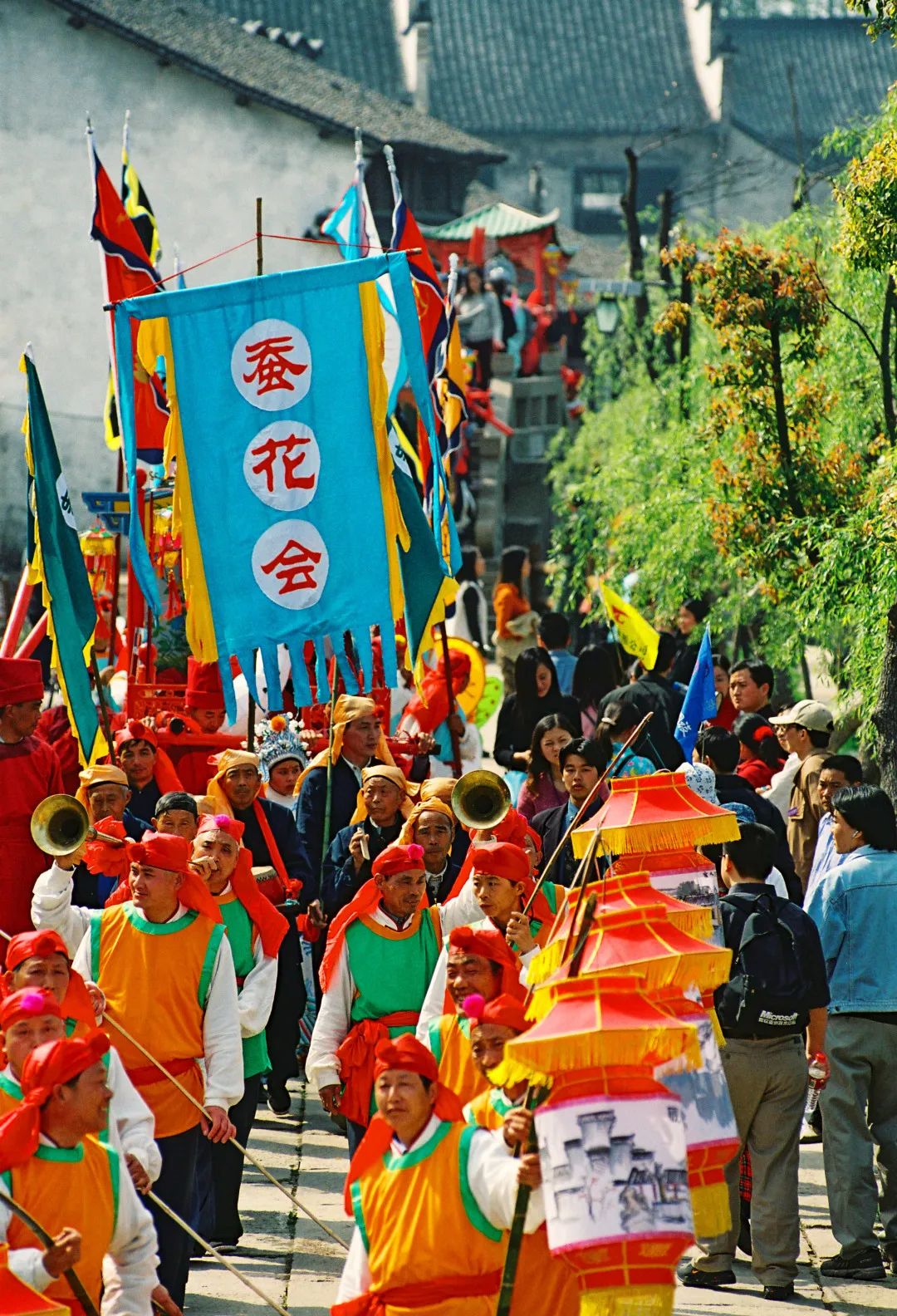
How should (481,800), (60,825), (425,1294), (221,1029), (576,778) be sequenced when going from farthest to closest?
(576,778) < (481,800) < (60,825) < (221,1029) < (425,1294)

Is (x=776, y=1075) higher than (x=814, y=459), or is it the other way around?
(x=814, y=459)

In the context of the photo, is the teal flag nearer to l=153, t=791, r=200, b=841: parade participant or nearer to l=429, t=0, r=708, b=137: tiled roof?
l=153, t=791, r=200, b=841: parade participant

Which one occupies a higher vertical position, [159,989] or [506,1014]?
[506,1014]

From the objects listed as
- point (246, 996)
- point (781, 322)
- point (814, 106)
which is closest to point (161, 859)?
point (246, 996)

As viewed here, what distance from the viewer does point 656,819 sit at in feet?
22.8

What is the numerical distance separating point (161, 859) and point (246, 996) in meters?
1.07

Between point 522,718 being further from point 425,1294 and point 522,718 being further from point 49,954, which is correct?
point 425,1294

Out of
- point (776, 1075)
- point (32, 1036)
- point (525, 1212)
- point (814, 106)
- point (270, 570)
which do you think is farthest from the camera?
point (814, 106)

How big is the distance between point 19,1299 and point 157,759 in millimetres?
5148

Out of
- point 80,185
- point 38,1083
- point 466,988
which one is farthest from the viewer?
point 80,185

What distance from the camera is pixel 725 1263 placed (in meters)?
7.59

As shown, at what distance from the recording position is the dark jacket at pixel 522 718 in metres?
12.1

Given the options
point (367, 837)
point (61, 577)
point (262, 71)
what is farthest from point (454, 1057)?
point (262, 71)

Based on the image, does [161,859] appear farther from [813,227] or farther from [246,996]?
[813,227]
